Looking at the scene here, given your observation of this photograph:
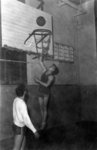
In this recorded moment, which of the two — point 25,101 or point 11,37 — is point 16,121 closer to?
point 25,101

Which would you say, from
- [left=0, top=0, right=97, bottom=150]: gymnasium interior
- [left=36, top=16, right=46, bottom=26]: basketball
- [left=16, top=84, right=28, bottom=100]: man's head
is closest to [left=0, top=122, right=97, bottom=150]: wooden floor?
[left=0, top=0, right=97, bottom=150]: gymnasium interior

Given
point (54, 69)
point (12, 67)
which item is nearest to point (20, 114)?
point (12, 67)

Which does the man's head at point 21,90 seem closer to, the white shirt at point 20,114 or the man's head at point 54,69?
the white shirt at point 20,114

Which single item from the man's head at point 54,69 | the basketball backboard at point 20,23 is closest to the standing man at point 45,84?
the man's head at point 54,69

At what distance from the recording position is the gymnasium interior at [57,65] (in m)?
0.76

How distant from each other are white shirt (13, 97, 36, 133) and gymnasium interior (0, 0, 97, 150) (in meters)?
0.02

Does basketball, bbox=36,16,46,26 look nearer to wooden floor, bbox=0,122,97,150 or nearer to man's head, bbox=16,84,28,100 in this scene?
man's head, bbox=16,84,28,100

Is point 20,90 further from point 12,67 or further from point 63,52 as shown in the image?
point 63,52

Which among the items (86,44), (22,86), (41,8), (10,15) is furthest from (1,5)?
(86,44)

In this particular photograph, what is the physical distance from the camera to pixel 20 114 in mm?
723

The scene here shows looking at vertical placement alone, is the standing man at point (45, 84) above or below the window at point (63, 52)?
below

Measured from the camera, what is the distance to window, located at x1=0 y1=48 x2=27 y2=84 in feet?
2.43

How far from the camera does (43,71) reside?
35.8 inches

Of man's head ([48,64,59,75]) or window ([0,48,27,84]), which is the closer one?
window ([0,48,27,84])
